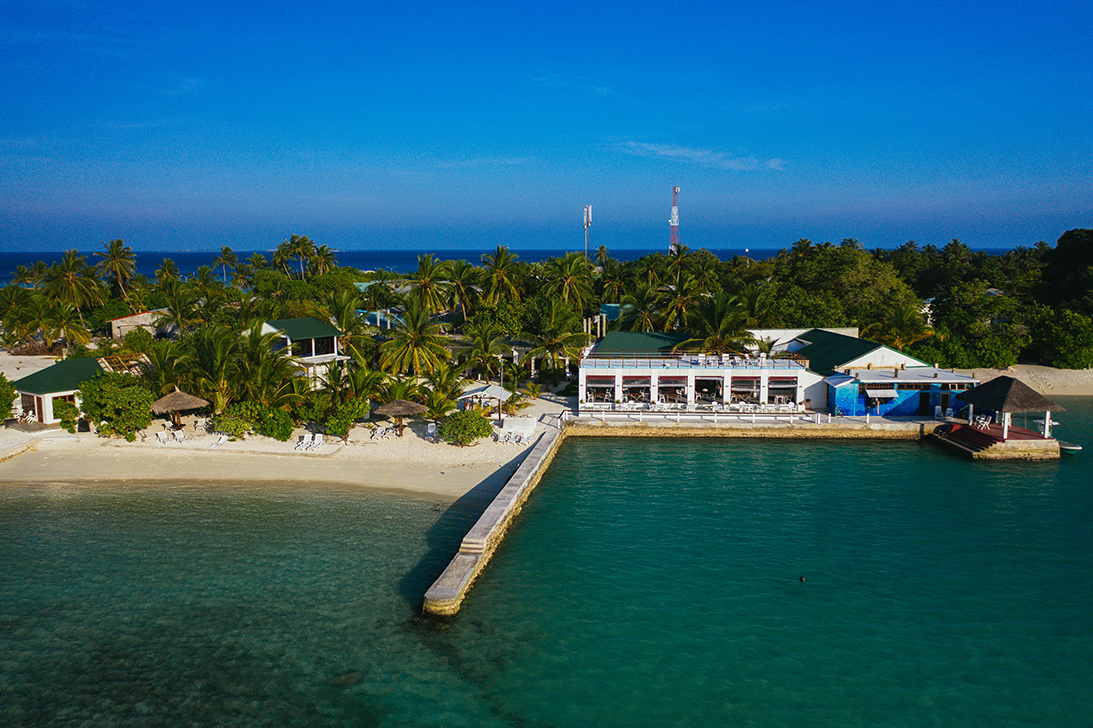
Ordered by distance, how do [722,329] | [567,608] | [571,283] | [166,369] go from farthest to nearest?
1. [571,283]
2. [722,329]
3. [166,369]
4. [567,608]

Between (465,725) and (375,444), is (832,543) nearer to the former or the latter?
(465,725)

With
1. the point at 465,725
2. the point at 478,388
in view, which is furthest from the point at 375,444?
the point at 465,725

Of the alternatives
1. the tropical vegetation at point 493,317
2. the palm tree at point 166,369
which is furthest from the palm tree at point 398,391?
the palm tree at point 166,369

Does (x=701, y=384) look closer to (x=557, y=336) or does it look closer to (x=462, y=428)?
(x=557, y=336)

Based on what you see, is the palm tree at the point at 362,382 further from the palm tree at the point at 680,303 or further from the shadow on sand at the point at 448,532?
the palm tree at the point at 680,303

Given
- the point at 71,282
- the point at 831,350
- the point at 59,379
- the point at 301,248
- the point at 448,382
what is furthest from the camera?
the point at 301,248

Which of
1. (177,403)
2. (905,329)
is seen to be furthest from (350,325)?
(905,329)
